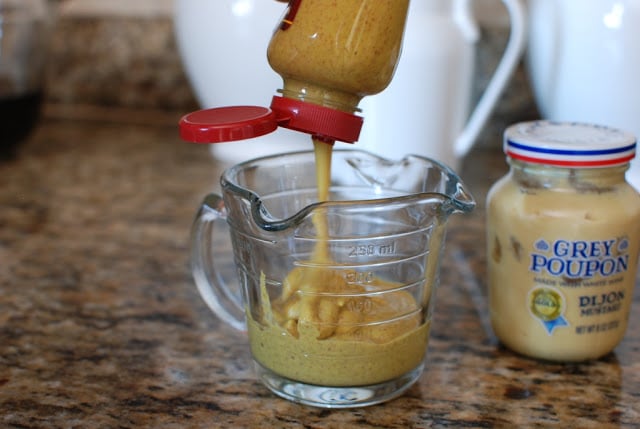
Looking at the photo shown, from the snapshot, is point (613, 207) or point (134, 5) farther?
point (134, 5)

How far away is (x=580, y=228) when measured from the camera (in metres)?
0.59

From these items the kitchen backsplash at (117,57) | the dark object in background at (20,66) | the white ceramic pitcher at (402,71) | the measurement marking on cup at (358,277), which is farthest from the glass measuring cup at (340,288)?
the kitchen backsplash at (117,57)

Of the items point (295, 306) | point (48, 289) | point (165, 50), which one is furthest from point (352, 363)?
point (165, 50)

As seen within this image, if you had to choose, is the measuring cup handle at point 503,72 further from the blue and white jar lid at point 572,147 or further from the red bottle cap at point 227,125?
the red bottle cap at point 227,125

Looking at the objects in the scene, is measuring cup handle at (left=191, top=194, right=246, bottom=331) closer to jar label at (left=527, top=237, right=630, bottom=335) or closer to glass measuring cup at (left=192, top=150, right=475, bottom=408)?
glass measuring cup at (left=192, top=150, right=475, bottom=408)

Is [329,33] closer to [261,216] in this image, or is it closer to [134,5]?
[261,216]

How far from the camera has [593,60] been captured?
898 millimetres

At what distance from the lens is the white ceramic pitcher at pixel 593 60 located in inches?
34.2

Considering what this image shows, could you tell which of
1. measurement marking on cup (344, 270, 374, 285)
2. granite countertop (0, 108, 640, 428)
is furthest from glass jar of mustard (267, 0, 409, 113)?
granite countertop (0, 108, 640, 428)

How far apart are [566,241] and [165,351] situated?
323 mm

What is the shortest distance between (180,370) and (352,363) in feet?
0.48

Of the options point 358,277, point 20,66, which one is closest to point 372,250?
point 358,277

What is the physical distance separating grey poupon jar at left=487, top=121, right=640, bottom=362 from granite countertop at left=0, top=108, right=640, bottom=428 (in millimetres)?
32

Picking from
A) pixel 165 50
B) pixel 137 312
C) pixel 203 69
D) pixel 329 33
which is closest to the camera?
pixel 329 33
